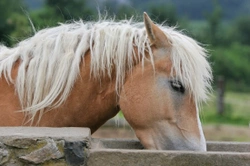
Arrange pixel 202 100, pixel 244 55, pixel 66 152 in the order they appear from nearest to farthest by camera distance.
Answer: pixel 66 152 → pixel 202 100 → pixel 244 55

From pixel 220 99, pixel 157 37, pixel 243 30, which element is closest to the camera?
pixel 157 37

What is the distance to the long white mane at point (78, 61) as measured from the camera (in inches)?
147

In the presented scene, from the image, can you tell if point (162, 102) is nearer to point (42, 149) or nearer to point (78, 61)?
point (78, 61)

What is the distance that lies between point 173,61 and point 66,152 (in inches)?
40.3

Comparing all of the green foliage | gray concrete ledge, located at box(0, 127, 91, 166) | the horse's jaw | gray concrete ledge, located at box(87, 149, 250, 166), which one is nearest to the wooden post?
the green foliage

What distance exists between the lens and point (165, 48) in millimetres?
3770

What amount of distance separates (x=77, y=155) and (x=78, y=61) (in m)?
0.89

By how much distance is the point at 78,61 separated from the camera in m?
3.78

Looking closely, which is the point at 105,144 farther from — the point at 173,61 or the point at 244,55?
the point at 244,55

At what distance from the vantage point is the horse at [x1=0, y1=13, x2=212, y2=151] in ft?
11.9

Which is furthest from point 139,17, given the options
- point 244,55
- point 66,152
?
point 244,55

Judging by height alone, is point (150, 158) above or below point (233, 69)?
above

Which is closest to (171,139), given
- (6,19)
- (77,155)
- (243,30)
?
(77,155)

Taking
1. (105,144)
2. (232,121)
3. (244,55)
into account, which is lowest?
(244,55)
